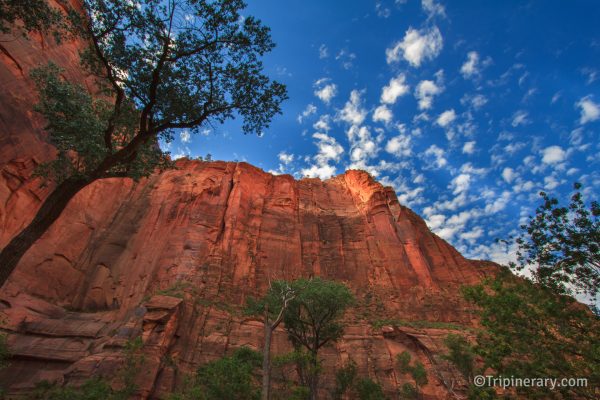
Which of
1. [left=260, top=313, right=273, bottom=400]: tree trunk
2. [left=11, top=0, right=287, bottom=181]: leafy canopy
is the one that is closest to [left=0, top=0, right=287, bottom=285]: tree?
[left=11, top=0, right=287, bottom=181]: leafy canopy

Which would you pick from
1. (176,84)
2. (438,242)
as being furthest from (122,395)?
(438,242)

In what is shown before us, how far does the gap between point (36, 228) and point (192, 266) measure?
994 inches

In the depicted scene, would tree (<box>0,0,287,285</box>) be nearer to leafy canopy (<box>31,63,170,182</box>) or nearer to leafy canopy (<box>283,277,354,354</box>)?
leafy canopy (<box>31,63,170,182</box>)

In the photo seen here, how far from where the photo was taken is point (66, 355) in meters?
27.8

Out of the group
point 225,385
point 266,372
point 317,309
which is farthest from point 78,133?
point 317,309

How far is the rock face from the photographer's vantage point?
27.2 meters

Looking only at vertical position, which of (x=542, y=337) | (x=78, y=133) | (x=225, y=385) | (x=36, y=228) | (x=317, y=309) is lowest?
(x=225, y=385)

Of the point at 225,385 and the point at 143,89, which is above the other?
the point at 143,89

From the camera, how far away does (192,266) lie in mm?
37156

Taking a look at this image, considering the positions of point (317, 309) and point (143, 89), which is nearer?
point (143, 89)

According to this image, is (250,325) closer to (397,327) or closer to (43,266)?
(397,327)

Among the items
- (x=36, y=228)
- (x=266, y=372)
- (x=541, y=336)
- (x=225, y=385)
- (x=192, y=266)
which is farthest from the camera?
(x=192, y=266)

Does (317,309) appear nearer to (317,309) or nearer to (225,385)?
(317,309)

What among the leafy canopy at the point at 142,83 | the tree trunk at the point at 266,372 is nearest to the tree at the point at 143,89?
the leafy canopy at the point at 142,83
